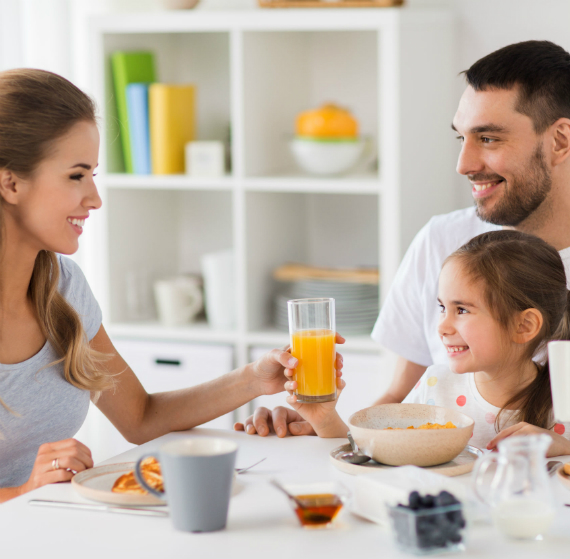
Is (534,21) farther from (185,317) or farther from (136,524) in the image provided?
(136,524)

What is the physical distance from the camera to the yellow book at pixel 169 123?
279cm

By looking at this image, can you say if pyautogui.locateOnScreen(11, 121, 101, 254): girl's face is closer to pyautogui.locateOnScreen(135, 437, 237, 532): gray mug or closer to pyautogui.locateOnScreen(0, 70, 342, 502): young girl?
pyautogui.locateOnScreen(0, 70, 342, 502): young girl

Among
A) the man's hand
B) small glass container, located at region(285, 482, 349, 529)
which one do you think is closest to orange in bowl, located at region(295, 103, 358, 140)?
the man's hand

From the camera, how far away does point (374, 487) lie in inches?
39.7

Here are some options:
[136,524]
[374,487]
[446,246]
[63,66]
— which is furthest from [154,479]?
[63,66]

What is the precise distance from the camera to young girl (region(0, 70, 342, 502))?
1.47m

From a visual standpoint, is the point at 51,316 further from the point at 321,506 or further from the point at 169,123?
the point at 169,123

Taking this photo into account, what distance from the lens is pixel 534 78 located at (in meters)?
1.81

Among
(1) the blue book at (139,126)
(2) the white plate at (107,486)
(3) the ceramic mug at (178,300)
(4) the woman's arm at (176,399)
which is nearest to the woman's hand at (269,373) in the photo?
(4) the woman's arm at (176,399)

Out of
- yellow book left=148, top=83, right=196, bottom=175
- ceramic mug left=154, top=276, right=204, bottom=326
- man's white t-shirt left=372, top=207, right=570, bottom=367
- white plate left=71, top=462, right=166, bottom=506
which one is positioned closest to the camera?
white plate left=71, top=462, right=166, bottom=506

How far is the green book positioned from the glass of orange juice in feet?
5.70

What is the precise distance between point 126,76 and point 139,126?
17cm

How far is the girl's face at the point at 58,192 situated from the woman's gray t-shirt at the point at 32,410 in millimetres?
214

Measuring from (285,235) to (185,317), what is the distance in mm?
457
